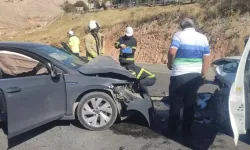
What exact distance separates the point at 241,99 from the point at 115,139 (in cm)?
218

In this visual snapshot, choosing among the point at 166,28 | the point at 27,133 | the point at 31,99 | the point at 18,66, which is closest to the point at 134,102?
the point at 31,99

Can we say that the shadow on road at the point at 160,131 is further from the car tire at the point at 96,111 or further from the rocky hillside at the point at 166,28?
the rocky hillside at the point at 166,28

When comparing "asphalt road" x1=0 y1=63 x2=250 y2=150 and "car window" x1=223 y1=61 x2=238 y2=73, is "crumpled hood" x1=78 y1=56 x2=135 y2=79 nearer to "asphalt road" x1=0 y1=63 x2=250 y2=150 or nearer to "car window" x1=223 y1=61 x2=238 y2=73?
"asphalt road" x1=0 y1=63 x2=250 y2=150

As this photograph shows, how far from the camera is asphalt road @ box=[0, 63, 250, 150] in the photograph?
5.42m

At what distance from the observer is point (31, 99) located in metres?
5.34

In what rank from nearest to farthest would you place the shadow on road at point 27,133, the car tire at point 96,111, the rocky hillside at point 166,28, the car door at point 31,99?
the car door at point 31,99
the shadow on road at point 27,133
the car tire at point 96,111
the rocky hillside at point 166,28

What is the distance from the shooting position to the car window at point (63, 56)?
610cm

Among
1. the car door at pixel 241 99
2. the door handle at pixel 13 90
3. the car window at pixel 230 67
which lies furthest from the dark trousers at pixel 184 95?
the door handle at pixel 13 90

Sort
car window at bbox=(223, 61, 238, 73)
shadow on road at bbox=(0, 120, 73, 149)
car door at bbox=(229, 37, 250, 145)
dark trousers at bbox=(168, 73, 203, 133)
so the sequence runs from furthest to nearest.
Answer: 1. car window at bbox=(223, 61, 238, 73)
2. shadow on road at bbox=(0, 120, 73, 149)
3. dark trousers at bbox=(168, 73, 203, 133)
4. car door at bbox=(229, 37, 250, 145)

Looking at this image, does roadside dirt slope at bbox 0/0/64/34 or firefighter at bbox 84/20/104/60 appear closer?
firefighter at bbox 84/20/104/60

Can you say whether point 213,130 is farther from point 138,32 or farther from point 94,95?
point 138,32

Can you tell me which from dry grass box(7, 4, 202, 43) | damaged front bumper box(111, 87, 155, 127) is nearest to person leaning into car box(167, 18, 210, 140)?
damaged front bumper box(111, 87, 155, 127)

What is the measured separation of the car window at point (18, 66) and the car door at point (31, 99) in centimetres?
3

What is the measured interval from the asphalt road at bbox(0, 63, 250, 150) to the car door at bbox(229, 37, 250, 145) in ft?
3.65
